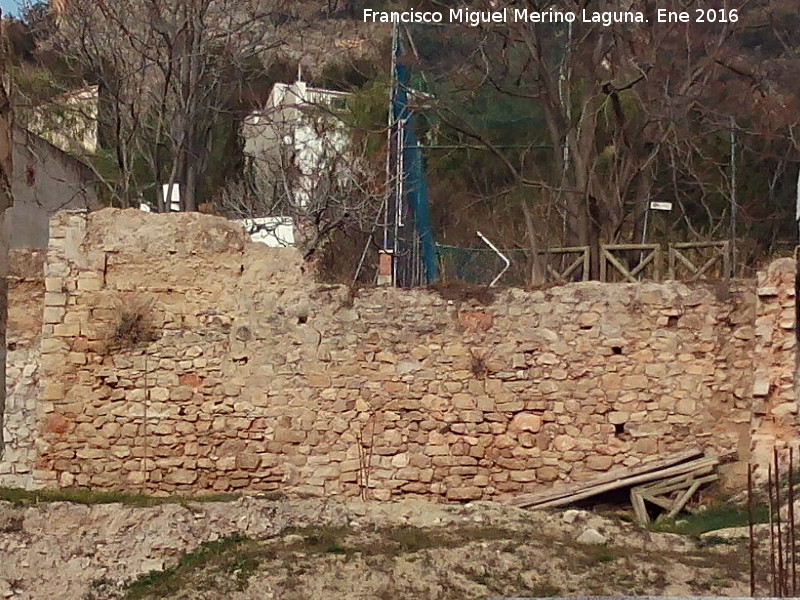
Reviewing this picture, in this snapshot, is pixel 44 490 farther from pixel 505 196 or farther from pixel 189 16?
pixel 505 196

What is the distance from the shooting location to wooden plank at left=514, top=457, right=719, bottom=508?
10688mm

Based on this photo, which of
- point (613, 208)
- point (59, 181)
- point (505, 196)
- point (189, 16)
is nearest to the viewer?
point (613, 208)

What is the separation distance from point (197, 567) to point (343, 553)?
1073 millimetres

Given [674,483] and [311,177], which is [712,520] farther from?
[311,177]

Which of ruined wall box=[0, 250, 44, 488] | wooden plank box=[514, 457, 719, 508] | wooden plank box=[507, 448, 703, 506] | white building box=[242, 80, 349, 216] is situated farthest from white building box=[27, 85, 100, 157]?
wooden plank box=[514, 457, 719, 508]

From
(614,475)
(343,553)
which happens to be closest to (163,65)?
(614,475)

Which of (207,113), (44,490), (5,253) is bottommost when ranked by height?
(44,490)

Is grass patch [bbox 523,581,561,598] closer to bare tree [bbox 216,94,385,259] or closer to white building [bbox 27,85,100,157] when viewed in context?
bare tree [bbox 216,94,385,259]

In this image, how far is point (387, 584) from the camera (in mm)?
7770

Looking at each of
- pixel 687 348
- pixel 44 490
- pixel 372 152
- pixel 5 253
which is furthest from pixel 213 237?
pixel 372 152

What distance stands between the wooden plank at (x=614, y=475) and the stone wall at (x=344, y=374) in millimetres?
125

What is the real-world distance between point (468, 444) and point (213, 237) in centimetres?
317

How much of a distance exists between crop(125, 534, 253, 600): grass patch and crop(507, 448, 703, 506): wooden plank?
3.00 meters

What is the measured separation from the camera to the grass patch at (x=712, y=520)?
949 centimetres
